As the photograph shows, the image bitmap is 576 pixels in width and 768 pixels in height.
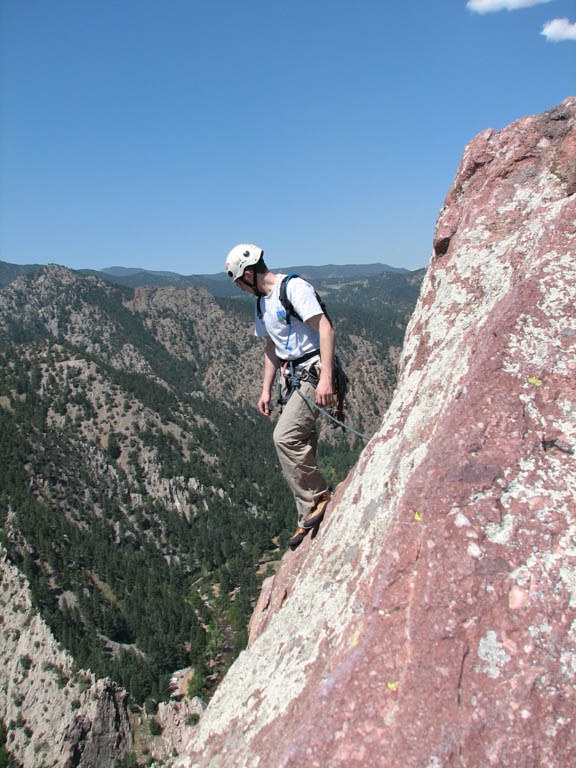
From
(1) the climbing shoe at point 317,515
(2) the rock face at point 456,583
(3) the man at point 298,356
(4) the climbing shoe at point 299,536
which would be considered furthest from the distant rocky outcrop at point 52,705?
(2) the rock face at point 456,583

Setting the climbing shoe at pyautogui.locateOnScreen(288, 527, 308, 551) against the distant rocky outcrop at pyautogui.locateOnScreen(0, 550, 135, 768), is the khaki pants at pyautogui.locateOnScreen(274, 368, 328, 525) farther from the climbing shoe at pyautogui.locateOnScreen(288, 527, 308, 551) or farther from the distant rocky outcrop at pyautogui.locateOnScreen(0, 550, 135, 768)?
the distant rocky outcrop at pyautogui.locateOnScreen(0, 550, 135, 768)

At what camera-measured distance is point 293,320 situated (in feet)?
22.6

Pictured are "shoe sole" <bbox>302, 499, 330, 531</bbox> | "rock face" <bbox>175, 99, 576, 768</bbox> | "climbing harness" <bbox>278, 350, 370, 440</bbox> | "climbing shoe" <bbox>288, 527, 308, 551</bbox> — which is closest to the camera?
"rock face" <bbox>175, 99, 576, 768</bbox>

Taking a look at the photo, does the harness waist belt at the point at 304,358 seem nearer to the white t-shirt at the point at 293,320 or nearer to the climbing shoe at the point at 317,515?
the white t-shirt at the point at 293,320

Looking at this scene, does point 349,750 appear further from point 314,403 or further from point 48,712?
point 48,712

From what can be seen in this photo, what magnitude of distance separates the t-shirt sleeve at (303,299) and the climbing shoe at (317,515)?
2.73 metres

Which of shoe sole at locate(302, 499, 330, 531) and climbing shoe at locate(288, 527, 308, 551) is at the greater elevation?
shoe sole at locate(302, 499, 330, 531)

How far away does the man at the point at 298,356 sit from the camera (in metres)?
6.53

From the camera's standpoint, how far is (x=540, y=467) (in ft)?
12.4

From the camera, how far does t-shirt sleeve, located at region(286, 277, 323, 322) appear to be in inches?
256

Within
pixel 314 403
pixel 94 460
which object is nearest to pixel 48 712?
pixel 94 460

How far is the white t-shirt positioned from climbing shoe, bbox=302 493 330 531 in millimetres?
2062

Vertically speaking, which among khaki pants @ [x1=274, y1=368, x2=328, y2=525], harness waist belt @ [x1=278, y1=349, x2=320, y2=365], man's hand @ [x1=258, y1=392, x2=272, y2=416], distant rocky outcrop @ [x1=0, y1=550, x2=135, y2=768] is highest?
harness waist belt @ [x1=278, y1=349, x2=320, y2=365]

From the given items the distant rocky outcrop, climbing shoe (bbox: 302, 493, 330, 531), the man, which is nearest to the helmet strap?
the man
